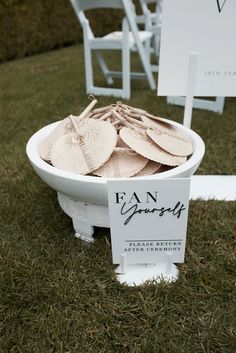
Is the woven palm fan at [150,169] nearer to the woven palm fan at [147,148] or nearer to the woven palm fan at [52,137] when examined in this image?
the woven palm fan at [147,148]

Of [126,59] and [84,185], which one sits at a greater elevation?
[84,185]

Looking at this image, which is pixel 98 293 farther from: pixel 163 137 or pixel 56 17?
pixel 56 17

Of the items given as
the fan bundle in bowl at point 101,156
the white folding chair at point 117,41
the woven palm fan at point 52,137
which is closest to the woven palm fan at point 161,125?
the fan bundle in bowl at point 101,156

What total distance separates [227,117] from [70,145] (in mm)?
1582

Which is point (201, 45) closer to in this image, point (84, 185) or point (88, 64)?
point (84, 185)

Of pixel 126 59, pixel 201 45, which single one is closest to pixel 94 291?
pixel 201 45

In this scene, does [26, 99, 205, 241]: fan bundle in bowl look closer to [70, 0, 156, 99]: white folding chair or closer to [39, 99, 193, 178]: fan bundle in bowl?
[39, 99, 193, 178]: fan bundle in bowl

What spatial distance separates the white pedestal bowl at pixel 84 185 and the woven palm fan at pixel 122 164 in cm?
7

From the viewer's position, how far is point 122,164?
104 cm

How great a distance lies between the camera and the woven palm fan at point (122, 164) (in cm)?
102

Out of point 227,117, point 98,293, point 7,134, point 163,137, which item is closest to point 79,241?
point 98,293

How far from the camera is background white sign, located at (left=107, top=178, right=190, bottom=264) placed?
3.02 feet

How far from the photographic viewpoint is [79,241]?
1.23 meters

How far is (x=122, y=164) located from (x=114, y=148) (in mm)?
51
